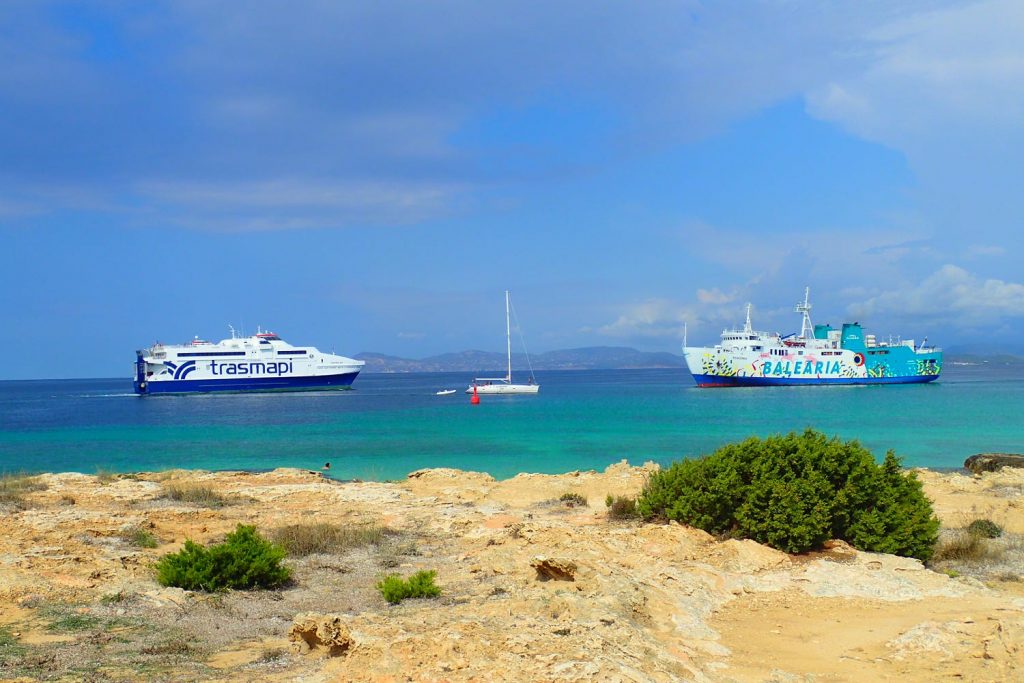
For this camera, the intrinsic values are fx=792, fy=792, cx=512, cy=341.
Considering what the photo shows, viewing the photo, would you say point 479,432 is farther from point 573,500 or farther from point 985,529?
point 985,529

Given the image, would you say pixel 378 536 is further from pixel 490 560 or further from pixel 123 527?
pixel 123 527

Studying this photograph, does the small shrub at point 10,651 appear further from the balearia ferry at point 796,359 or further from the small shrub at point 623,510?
the balearia ferry at point 796,359

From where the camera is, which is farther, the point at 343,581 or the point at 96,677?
the point at 343,581

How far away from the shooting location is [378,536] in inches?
364

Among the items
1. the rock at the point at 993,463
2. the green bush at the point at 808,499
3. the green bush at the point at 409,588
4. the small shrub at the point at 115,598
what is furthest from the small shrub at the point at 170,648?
the rock at the point at 993,463

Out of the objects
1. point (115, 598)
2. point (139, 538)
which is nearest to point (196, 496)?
point (139, 538)

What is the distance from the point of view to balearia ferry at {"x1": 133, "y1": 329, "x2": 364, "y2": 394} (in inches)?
2800

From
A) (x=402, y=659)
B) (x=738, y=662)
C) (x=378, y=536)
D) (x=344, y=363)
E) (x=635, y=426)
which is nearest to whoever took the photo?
(x=402, y=659)

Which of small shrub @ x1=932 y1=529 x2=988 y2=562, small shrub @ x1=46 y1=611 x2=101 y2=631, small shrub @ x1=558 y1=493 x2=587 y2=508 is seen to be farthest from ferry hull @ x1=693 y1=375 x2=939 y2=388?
small shrub @ x1=46 y1=611 x2=101 y2=631

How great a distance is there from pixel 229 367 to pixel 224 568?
223ft

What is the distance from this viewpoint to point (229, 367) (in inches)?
2798

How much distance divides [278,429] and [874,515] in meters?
33.1

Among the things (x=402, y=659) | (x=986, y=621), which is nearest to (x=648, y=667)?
(x=402, y=659)

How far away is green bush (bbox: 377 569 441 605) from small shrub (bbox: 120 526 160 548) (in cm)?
373
